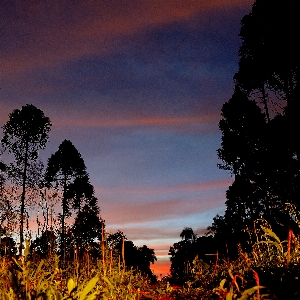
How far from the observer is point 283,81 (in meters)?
14.8

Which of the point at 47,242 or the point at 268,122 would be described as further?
the point at 268,122

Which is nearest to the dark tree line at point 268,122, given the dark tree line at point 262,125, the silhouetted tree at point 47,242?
the dark tree line at point 262,125

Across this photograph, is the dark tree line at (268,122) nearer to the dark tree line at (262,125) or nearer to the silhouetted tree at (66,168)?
the dark tree line at (262,125)

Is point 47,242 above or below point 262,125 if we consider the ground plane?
below

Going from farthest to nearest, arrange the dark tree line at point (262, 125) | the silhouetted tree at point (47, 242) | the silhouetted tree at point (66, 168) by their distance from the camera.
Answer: the silhouetted tree at point (66, 168)
the dark tree line at point (262, 125)
the silhouetted tree at point (47, 242)

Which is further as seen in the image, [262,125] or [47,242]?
[262,125]

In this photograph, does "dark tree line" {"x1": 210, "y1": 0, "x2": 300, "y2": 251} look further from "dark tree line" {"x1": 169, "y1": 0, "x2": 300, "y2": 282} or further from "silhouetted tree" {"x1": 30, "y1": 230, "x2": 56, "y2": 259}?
"silhouetted tree" {"x1": 30, "y1": 230, "x2": 56, "y2": 259}

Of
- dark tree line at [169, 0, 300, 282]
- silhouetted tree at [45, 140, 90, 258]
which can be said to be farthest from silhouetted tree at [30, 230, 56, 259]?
silhouetted tree at [45, 140, 90, 258]

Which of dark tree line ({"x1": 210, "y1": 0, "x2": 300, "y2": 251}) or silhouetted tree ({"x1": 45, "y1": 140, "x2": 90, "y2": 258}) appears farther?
silhouetted tree ({"x1": 45, "y1": 140, "x2": 90, "y2": 258})

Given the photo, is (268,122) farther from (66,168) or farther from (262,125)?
(66,168)

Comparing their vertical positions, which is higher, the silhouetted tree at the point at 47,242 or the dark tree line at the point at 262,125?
the dark tree line at the point at 262,125

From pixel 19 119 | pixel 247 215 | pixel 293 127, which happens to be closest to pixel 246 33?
pixel 293 127

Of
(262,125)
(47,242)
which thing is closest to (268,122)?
(262,125)

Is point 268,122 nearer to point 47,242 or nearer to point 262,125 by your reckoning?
point 262,125
